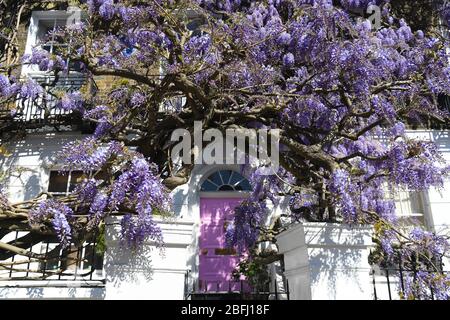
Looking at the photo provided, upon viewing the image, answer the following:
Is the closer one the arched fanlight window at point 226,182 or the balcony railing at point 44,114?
the balcony railing at point 44,114

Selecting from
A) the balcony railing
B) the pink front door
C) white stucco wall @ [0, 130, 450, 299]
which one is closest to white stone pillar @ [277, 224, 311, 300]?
white stucco wall @ [0, 130, 450, 299]

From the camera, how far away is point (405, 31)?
10.4 metres

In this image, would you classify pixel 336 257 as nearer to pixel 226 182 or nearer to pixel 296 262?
pixel 296 262

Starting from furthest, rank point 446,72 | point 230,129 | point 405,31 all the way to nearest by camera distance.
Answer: point 405,31 < point 446,72 < point 230,129

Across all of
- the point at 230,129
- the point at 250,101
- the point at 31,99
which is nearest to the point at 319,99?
the point at 250,101

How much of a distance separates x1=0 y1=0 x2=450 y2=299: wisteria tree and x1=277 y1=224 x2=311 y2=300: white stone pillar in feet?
2.10

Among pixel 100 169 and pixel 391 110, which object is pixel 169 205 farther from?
pixel 391 110

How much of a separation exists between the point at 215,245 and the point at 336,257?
6.18m

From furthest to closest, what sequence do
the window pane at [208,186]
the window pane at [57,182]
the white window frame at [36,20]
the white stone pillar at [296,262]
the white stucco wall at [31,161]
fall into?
the white window frame at [36,20]
the window pane at [208,186]
the window pane at [57,182]
the white stucco wall at [31,161]
the white stone pillar at [296,262]

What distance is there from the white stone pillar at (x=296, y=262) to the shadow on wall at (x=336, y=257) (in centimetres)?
9

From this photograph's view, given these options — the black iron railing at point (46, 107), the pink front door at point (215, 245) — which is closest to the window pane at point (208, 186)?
the pink front door at point (215, 245)

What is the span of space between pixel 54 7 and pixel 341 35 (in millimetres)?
8413

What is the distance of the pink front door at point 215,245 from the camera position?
32.6 ft

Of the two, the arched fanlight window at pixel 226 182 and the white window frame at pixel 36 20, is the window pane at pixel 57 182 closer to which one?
the white window frame at pixel 36 20
